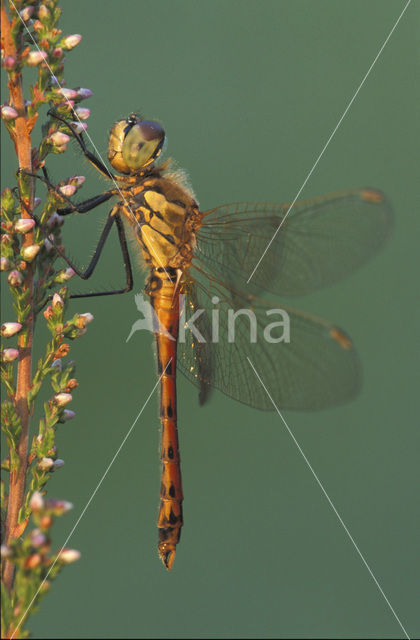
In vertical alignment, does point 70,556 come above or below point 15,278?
below

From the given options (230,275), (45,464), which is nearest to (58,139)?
(45,464)

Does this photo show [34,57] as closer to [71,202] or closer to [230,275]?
[71,202]

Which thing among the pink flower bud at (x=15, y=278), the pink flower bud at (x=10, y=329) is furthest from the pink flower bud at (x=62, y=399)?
the pink flower bud at (x=15, y=278)

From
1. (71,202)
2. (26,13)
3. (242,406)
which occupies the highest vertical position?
(26,13)

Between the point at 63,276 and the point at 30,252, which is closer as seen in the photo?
the point at 30,252

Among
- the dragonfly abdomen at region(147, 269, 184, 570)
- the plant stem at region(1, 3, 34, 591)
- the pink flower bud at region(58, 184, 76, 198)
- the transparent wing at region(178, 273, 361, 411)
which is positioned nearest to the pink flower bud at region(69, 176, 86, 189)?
the pink flower bud at region(58, 184, 76, 198)

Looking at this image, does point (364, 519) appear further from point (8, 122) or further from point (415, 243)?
point (8, 122)
